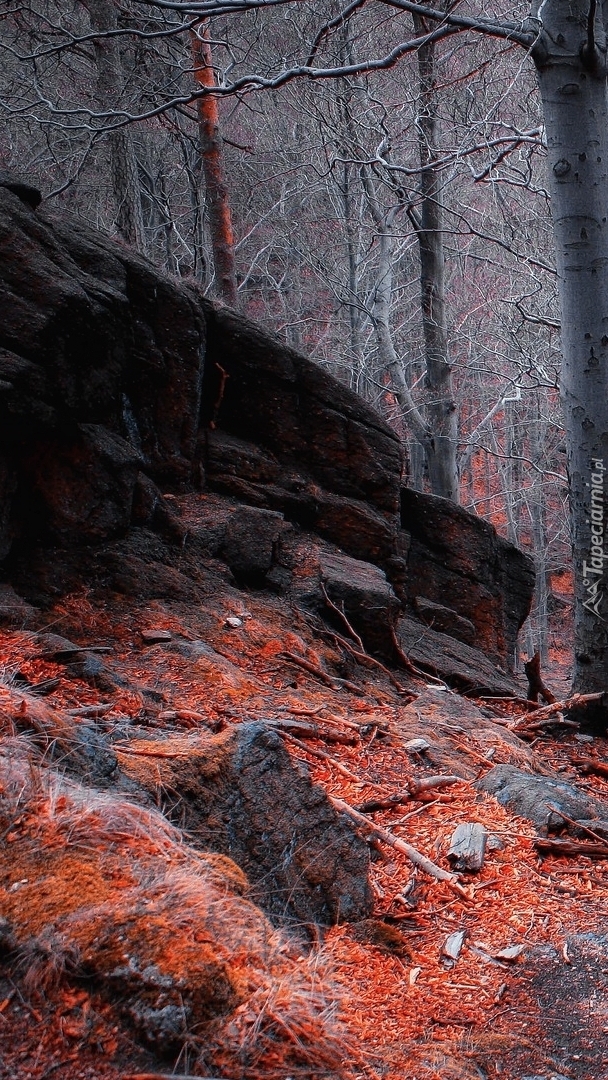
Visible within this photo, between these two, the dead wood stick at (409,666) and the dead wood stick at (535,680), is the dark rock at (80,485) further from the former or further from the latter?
the dead wood stick at (535,680)

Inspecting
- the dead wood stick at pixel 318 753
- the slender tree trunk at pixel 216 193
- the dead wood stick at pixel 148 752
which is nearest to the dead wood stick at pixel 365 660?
the dead wood stick at pixel 318 753

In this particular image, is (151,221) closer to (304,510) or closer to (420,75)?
(420,75)

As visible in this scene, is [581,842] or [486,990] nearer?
[486,990]

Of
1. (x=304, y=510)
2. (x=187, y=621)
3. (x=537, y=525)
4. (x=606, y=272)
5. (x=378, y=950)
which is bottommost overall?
(x=537, y=525)

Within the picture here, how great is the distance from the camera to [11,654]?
14.8 ft

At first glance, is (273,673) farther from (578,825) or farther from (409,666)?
(578,825)

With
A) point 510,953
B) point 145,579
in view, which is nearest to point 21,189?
point 145,579

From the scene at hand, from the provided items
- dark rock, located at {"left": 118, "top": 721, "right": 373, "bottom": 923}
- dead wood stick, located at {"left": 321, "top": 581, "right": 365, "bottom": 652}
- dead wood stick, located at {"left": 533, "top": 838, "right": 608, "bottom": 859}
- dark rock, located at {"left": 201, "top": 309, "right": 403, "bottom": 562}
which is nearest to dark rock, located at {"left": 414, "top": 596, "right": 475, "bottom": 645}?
dark rock, located at {"left": 201, "top": 309, "right": 403, "bottom": 562}

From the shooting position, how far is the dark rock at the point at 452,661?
7.88m

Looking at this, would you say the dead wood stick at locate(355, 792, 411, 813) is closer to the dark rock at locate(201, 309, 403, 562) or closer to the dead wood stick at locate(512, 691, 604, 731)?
the dead wood stick at locate(512, 691, 604, 731)

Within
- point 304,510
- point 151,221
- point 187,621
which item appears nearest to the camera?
point 187,621

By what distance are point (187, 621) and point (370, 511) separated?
2973 millimetres

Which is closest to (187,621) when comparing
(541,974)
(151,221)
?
(541,974)

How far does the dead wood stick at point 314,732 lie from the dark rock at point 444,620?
4.31m
